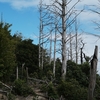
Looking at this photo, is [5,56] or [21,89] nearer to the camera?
[21,89]

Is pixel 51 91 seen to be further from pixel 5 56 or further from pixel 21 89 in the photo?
pixel 5 56

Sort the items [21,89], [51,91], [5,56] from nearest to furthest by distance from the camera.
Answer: [21,89] → [51,91] → [5,56]

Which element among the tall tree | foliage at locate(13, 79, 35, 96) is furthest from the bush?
the tall tree

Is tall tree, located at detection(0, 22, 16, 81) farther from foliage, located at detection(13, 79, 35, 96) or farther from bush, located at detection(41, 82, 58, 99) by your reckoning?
bush, located at detection(41, 82, 58, 99)

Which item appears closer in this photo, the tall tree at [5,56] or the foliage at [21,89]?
the foliage at [21,89]

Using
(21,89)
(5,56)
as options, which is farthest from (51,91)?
(5,56)

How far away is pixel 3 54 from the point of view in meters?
21.6

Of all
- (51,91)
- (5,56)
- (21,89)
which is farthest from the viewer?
(5,56)

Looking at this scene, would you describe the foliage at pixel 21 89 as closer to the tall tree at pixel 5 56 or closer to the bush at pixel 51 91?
the bush at pixel 51 91

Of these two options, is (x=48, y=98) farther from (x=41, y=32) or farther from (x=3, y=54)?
(x=41, y=32)

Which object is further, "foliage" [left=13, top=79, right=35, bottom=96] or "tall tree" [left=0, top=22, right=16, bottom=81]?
"tall tree" [left=0, top=22, right=16, bottom=81]

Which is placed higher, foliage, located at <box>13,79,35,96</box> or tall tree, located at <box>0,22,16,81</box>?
tall tree, located at <box>0,22,16,81</box>

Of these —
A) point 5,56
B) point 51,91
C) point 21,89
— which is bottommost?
point 51,91

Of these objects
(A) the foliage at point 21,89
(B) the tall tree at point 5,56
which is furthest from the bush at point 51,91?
(B) the tall tree at point 5,56
